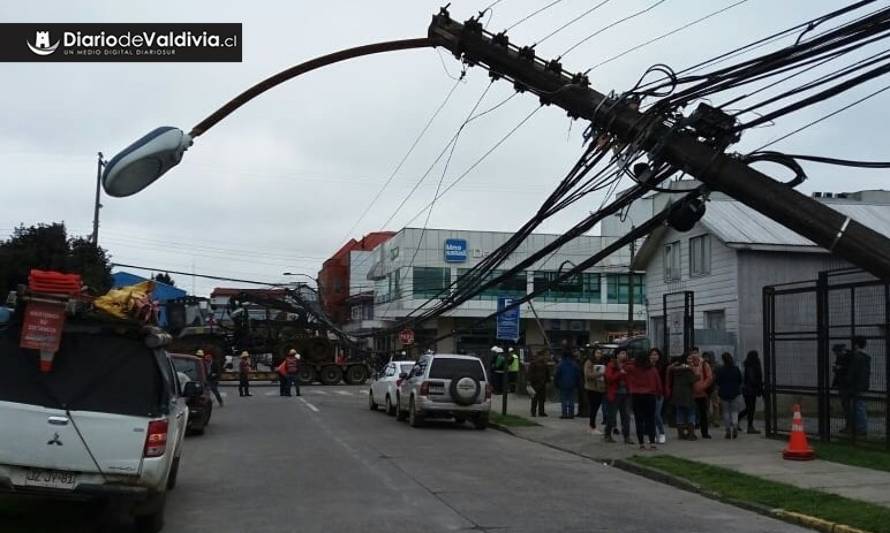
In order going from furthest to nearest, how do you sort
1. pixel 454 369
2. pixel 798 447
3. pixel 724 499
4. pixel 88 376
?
pixel 454 369 < pixel 798 447 < pixel 724 499 < pixel 88 376

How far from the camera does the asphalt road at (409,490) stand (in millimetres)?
9875

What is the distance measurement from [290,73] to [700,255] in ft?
64.0

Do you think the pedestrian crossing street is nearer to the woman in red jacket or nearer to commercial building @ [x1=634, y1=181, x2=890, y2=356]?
commercial building @ [x1=634, y1=181, x2=890, y2=356]

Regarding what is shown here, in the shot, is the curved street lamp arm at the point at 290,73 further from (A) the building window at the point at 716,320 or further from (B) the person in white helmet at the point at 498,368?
(B) the person in white helmet at the point at 498,368

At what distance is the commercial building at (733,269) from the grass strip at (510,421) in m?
3.77

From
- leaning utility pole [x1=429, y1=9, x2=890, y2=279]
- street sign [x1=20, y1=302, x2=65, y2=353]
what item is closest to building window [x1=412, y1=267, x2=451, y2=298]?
leaning utility pole [x1=429, y1=9, x2=890, y2=279]

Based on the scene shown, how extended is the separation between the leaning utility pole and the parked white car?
12866 millimetres

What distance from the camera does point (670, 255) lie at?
2986 cm

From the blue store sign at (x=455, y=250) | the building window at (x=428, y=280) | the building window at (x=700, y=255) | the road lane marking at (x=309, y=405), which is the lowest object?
the road lane marking at (x=309, y=405)

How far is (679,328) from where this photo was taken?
73.7 feet

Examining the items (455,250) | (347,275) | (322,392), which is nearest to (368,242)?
(347,275)

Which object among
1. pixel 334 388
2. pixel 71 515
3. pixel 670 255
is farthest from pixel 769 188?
pixel 334 388

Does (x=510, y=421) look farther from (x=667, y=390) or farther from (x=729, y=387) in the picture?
(x=729, y=387)

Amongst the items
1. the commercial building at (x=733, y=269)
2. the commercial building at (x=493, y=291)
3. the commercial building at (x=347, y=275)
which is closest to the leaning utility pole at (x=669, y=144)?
the commercial building at (x=733, y=269)
